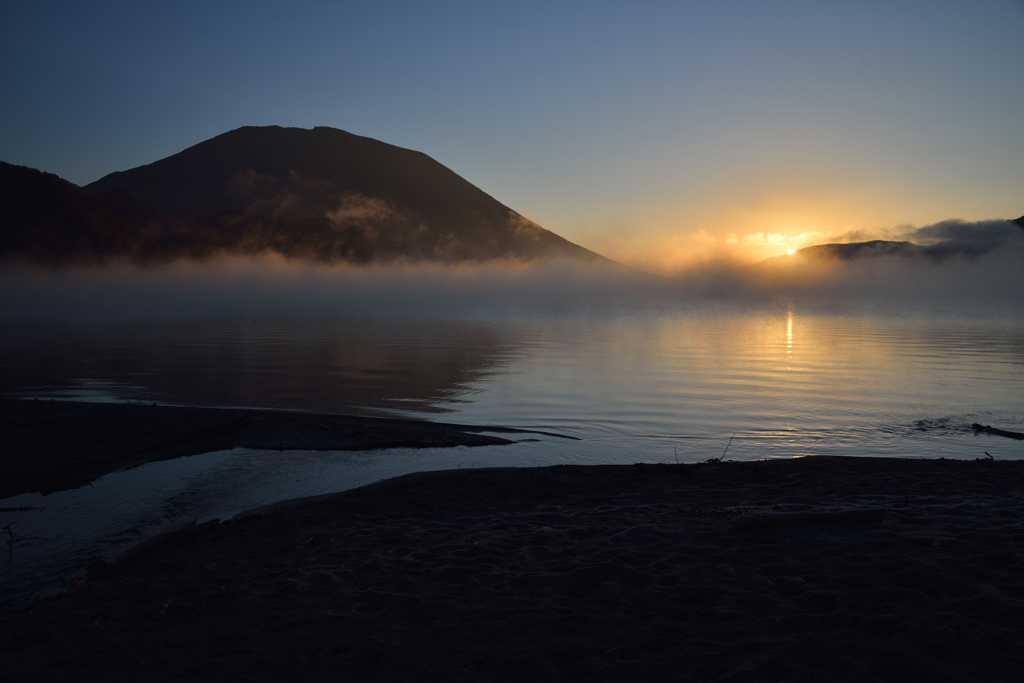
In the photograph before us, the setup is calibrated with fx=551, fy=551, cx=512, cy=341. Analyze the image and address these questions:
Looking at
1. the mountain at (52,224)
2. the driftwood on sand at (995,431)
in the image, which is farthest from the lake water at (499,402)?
the mountain at (52,224)

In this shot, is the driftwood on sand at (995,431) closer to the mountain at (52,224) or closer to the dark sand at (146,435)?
the dark sand at (146,435)

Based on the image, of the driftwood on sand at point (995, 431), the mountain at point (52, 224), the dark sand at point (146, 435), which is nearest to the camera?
the dark sand at point (146, 435)

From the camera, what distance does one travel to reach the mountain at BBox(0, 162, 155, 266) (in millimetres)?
181000

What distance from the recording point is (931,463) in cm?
1002

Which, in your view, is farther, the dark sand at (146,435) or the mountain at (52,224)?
the mountain at (52,224)

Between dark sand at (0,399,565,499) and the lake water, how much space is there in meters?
0.64

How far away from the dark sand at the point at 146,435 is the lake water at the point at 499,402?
2.10 feet

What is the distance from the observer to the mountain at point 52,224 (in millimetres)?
181000

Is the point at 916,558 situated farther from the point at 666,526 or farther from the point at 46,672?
the point at 46,672

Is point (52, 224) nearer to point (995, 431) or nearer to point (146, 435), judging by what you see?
point (146, 435)

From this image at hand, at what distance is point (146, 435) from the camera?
39.7 feet

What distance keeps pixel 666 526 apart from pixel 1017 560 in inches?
123

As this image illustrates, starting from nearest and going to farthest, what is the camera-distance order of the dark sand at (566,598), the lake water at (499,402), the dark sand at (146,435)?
the dark sand at (566,598)
the lake water at (499,402)
the dark sand at (146,435)

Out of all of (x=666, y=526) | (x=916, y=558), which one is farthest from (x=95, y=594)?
(x=916, y=558)
